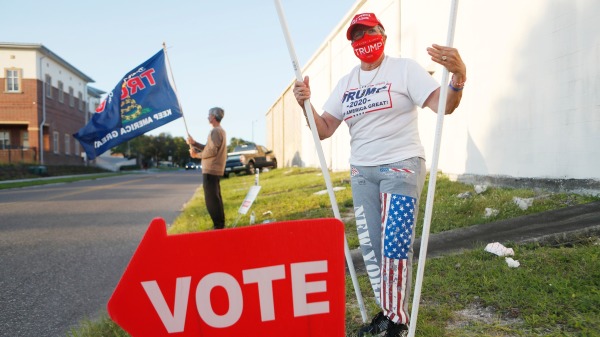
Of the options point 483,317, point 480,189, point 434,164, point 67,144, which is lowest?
point 483,317

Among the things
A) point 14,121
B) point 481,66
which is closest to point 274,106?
point 14,121

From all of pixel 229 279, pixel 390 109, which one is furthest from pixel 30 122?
pixel 229 279

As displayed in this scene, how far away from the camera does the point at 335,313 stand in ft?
6.08

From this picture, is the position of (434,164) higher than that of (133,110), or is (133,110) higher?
(133,110)

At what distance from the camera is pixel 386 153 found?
2.90 meters

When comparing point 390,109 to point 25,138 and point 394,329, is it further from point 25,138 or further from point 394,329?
point 25,138

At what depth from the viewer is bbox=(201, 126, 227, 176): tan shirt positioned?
→ 24.4 feet

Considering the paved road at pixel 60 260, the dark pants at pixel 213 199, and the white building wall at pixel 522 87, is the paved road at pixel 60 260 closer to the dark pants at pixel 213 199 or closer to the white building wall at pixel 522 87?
the dark pants at pixel 213 199

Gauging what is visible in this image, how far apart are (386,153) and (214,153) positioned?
4.90 m

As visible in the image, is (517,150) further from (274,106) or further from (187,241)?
(274,106)

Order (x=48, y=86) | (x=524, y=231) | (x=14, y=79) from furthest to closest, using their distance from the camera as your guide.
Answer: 1. (x=48, y=86)
2. (x=14, y=79)
3. (x=524, y=231)

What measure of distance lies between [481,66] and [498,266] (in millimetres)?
5518

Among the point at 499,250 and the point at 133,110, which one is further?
the point at 133,110

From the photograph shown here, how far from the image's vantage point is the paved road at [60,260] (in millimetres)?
4004
